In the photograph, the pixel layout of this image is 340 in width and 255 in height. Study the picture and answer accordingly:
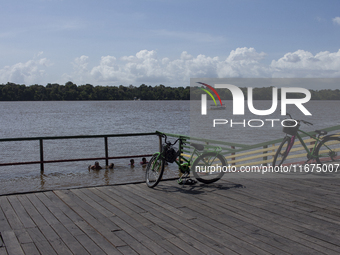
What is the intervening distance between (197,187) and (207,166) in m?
0.44

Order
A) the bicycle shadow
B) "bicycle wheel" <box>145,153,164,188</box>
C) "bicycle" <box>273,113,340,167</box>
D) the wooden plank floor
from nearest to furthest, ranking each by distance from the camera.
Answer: the wooden plank floor → the bicycle shadow → "bicycle wheel" <box>145,153,164,188</box> → "bicycle" <box>273,113,340,167</box>

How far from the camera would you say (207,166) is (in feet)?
22.0

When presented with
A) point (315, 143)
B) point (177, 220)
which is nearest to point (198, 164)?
point (177, 220)

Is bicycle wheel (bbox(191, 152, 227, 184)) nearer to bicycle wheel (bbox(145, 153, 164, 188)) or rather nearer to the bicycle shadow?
the bicycle shadow

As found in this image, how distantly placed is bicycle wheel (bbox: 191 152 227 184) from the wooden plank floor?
17 cm

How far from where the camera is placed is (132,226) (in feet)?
14.8

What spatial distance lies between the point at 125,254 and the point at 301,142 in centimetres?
566

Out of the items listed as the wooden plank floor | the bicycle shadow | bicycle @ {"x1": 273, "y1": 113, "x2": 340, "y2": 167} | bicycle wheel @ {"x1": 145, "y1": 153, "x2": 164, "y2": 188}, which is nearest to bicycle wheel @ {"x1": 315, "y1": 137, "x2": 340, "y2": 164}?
bicycle @ {"x1": 273, "y1": 113, "x2": 340, "y2": 167}

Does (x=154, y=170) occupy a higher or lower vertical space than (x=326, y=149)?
lower

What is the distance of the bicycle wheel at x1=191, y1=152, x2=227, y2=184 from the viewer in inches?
265

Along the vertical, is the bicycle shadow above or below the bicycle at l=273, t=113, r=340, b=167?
below

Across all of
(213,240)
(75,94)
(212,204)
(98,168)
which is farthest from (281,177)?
(75,94)

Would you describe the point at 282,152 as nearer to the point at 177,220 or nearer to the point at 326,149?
the point at 326,149

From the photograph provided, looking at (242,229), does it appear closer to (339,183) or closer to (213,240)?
(213,240)
